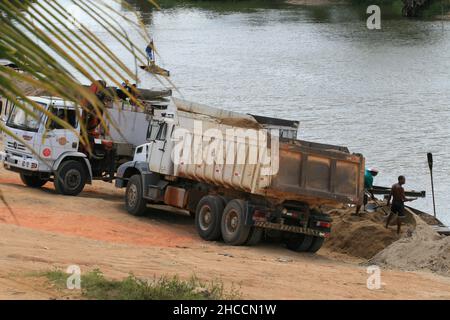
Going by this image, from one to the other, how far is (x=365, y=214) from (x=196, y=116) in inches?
216

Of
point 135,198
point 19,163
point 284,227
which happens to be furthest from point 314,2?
point 284,227

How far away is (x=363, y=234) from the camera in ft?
74.3

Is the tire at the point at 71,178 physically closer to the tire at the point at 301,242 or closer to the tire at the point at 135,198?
the tire at the point at 135,198

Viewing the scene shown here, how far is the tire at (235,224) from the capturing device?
19297mm

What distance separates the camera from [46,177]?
2469 cm

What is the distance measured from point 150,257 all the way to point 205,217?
4.64 meters

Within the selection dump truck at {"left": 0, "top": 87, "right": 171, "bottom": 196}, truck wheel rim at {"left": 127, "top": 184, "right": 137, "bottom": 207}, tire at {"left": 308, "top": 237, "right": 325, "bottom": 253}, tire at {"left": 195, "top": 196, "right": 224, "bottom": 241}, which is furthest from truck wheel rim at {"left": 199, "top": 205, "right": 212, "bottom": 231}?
dump truck at {"left": 0, "top": 87, "right": 171, "bottom": 196}

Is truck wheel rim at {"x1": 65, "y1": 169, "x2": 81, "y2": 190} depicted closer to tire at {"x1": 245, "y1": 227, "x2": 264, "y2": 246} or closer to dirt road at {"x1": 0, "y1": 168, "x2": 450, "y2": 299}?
dirt road at {"x1": 0, "y1": 168, "x2": 450, "y2": 299}

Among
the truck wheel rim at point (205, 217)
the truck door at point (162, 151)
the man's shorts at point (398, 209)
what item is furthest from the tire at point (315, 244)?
the truck door at point (162, 151)

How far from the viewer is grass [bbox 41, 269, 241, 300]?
34.3 ft

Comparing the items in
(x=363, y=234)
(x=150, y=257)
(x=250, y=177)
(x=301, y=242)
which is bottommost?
(x=150, y=257)

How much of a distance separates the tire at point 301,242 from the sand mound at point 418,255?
138 centimetres

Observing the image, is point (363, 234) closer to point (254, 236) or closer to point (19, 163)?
point (254, 236)

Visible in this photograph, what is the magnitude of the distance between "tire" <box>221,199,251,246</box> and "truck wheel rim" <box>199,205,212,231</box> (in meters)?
0.49
